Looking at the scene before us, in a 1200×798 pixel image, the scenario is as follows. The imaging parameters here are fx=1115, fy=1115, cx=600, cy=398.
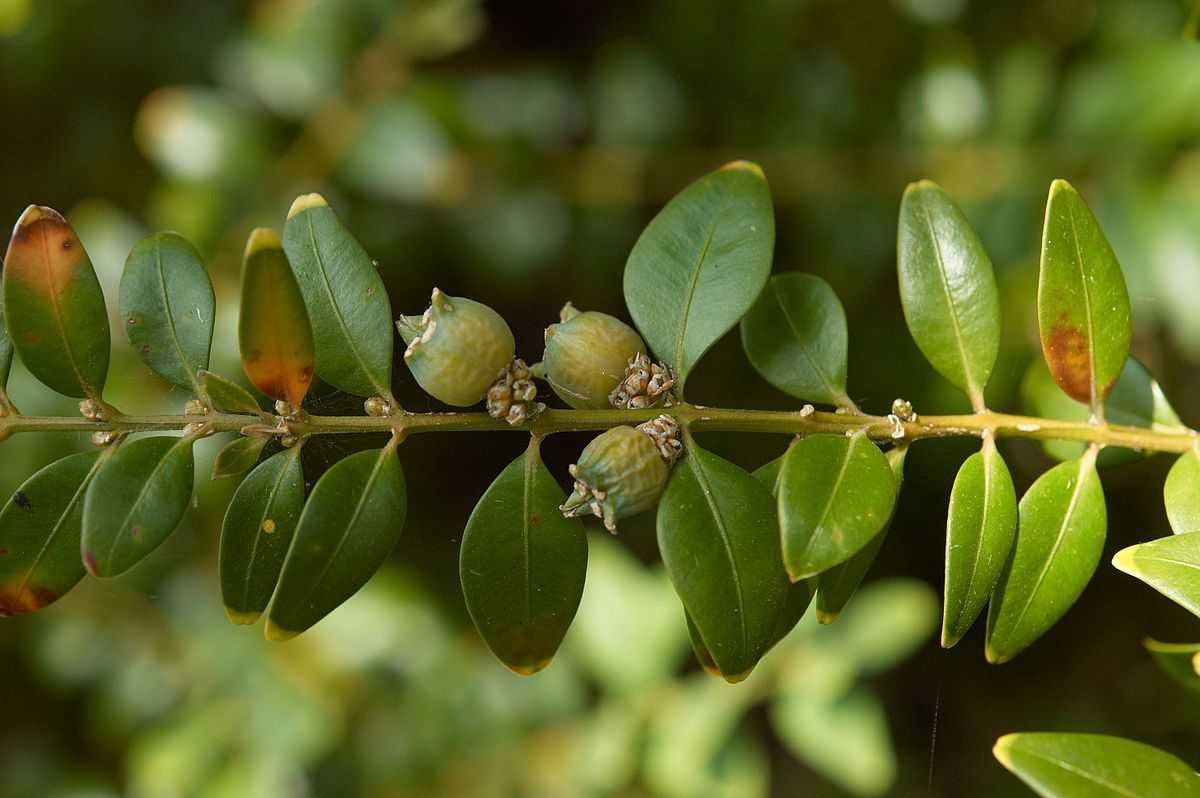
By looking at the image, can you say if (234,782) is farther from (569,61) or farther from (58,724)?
(569,61)

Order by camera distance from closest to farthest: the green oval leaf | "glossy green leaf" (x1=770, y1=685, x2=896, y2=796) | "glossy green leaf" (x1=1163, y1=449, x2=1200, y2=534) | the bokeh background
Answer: the green oval leaf
"glossy green leaf" (x1=1163, y1=449, x2=1200, y2=534)
"glossy green leaf" (x1=770, y1=685, x2=896, y2=796)
the bokeh background

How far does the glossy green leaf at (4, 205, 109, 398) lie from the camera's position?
1011 mm

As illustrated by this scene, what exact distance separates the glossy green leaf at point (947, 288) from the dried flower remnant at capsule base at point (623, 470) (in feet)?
0.95

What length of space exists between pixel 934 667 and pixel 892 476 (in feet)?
5.85

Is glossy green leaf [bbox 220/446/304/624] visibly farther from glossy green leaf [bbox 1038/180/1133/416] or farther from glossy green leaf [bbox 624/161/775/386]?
glossy green leaf [bbox 1038/180/1133/416]

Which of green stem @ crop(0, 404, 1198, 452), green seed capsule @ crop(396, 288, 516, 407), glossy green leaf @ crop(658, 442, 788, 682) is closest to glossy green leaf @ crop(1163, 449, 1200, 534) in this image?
green stem @ crop(0, 404, 1198, 452)

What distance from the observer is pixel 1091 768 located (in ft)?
2.75

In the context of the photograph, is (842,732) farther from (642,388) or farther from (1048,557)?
(642,388)

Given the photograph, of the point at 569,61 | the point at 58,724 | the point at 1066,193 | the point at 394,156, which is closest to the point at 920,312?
the point at 1066,193

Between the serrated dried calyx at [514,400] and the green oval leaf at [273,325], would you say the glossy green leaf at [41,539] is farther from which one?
the serrated dried calyx at [514,400]

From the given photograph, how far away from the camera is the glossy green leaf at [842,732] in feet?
6.49

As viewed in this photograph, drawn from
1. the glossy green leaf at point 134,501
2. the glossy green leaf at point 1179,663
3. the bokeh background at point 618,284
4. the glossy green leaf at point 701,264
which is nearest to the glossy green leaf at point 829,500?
the glossy green leaf at point 701,264

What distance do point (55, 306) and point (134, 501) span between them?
0.69 ft

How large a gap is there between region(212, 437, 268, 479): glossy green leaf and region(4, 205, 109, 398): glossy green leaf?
0.14 meters
